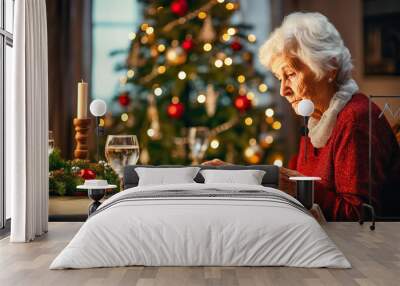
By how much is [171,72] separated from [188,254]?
3645 millimetres

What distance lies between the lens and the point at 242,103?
7.60 meters

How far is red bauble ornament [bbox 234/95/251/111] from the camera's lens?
760 centimetres

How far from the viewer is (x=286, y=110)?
309 inches

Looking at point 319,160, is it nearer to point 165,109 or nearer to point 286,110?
point 286,110

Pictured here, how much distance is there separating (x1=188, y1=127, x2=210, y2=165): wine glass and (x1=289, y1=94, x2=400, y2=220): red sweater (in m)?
1.10

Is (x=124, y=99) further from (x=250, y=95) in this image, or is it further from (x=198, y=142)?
(x=250, y=95)

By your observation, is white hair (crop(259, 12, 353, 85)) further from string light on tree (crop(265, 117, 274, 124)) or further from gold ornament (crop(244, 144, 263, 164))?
gold ornament (crop(244, 144, 263, 164))

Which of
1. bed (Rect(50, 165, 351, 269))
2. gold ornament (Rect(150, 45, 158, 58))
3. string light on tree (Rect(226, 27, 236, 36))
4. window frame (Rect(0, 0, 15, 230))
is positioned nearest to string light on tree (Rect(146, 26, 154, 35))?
gold ornament (Rect(150, 45, 158, 58))

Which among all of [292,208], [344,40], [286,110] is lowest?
[292,208]

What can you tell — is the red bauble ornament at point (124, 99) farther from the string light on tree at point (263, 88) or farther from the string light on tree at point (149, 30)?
the string light on tree at point (263, 88)

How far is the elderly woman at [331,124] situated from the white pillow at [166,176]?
578 millimetres

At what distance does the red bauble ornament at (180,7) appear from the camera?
7695 mm

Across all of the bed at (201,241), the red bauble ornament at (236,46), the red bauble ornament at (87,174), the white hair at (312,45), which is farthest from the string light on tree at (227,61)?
the bed at (201,241)

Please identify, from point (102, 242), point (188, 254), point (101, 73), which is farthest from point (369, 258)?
point (101, 73)
